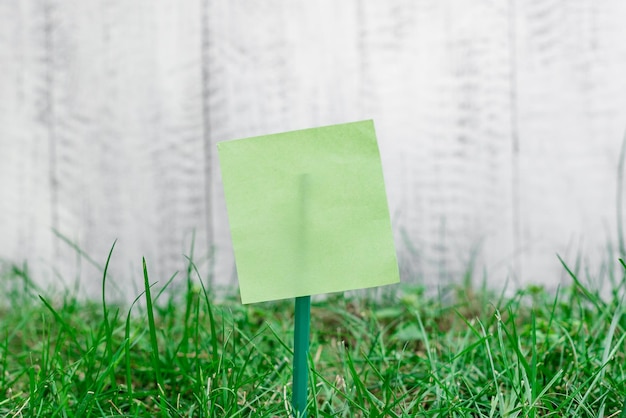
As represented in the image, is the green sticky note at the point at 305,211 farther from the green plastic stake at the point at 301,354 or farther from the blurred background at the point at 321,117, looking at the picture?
the blurred background at the point at 321,117

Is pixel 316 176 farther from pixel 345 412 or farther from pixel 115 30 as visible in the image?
pixel 115 30

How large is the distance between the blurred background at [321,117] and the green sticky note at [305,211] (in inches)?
31.5

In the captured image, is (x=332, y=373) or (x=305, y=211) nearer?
(x=305, y=211)

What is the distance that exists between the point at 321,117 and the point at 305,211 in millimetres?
840

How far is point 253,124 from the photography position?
1289 millimetres

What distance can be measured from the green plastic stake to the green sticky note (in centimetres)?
2

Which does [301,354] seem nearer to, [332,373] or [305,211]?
[305,211]

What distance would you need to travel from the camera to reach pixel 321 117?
1262mm

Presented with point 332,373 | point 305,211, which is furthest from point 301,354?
point 332,373

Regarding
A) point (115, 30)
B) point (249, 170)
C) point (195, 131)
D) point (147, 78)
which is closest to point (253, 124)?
point (195, 131)

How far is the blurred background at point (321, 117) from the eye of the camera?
1.20m

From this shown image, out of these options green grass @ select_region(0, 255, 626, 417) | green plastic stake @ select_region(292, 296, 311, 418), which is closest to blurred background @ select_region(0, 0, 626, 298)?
green grass @ select_region(0, 255, 626, 417)

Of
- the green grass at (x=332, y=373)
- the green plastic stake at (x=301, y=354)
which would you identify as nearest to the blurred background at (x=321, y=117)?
the green grass at (x=332, y=373)

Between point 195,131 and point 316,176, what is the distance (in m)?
0.92
